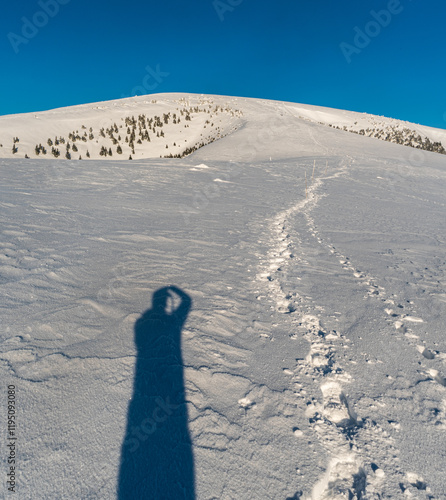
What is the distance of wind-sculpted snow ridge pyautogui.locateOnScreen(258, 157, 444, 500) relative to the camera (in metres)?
1.69

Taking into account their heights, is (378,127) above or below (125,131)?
above

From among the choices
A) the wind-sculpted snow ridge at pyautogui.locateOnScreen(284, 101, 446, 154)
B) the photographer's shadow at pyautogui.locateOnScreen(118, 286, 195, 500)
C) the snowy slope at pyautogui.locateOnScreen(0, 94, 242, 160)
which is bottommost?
the photographer's shadow at pyautogui.locateOnScreen(118, 286, 195, 500)

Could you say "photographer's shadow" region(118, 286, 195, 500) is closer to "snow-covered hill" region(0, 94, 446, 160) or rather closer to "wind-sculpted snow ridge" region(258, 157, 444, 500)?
"wind-sculpted snow ridge" region(258, 157, 444, 500)

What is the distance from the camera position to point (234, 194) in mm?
8719

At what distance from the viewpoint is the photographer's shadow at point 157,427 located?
1633mm

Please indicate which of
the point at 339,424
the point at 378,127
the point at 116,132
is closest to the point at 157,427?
the point at 339,424

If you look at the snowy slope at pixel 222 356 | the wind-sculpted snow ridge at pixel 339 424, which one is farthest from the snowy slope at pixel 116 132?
the wind-sculpted snow ridge at pixel 339 424

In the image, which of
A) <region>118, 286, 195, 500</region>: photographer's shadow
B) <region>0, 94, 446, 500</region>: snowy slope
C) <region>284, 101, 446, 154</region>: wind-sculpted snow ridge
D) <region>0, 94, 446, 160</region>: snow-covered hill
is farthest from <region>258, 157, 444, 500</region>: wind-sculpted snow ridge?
<region>284, 101, 446, 154</region>: wind-sculpted snow ridge

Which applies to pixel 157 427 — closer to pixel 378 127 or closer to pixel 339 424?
pixel 339 424

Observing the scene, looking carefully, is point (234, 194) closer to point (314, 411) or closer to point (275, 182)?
point (275, 182)

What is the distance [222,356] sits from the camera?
2533mm

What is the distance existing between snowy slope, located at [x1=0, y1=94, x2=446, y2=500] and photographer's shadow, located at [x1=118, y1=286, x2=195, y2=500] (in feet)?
0.03

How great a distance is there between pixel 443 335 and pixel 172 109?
27523 mm

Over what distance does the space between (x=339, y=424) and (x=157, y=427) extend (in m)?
1.29
